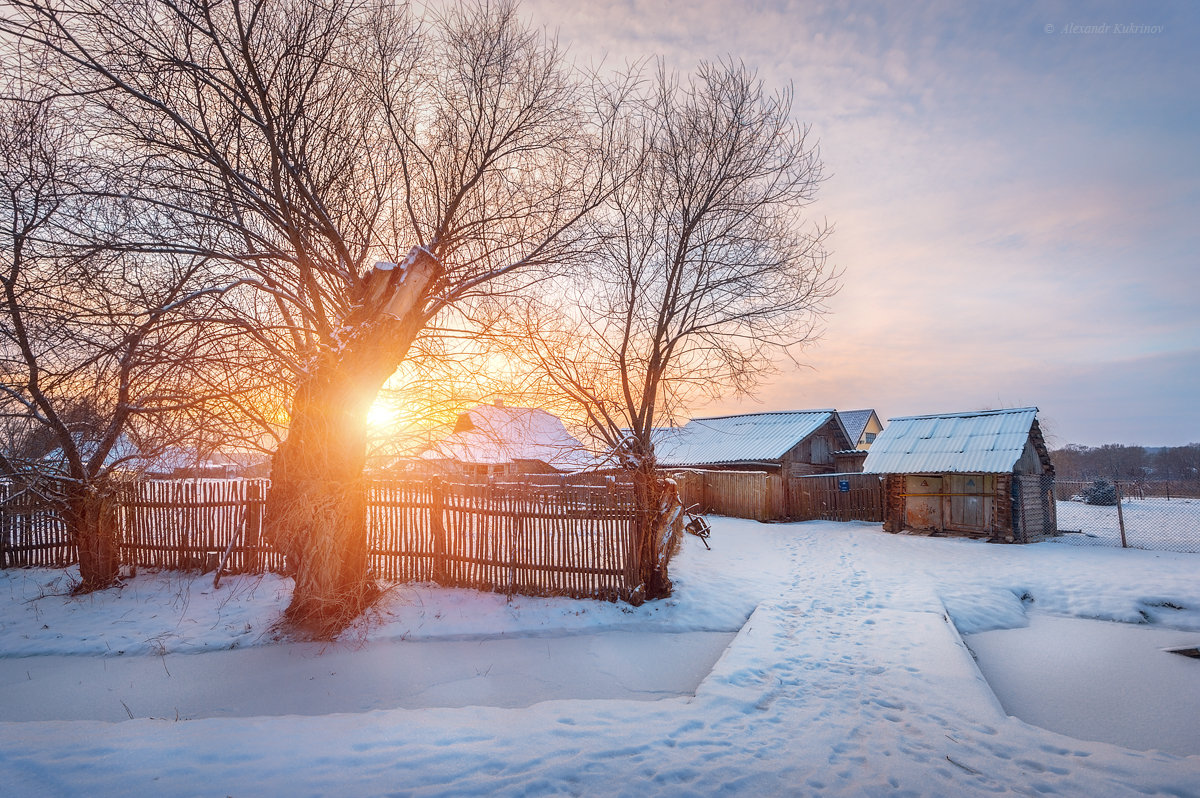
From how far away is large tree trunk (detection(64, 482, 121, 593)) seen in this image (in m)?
9.02

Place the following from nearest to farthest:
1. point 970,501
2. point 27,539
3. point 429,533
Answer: point 429,533
point 27,539
point 970,501

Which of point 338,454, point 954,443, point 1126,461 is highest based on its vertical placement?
point 338,454

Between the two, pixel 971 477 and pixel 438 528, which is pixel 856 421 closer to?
pixel 971 477

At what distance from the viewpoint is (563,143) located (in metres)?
8.13

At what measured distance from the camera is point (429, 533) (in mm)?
9070

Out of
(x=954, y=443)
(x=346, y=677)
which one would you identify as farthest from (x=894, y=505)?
(x=346, y=677)

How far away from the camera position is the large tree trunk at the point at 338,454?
658 cm

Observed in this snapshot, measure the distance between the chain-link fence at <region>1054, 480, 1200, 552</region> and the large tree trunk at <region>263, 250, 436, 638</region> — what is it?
1614 cm

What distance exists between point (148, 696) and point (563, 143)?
26.3ft

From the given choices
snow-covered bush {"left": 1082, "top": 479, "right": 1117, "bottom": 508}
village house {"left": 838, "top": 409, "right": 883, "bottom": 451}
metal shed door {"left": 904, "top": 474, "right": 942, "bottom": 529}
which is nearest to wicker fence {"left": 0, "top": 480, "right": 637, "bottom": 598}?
metal shed door {"left": 904, "top": 474, "right": 942, "bottom": 529}

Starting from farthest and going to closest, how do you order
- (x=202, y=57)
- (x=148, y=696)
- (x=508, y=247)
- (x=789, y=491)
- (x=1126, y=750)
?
(x=789, y=491) < (x=508, y=247) < (x=202, y=57) < (x=148, y=696) < (x=1126, y=750)

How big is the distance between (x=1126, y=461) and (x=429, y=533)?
97.9m

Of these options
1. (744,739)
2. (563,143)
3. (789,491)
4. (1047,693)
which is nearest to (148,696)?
(744,739)

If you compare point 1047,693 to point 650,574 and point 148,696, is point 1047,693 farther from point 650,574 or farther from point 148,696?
point 148,696
